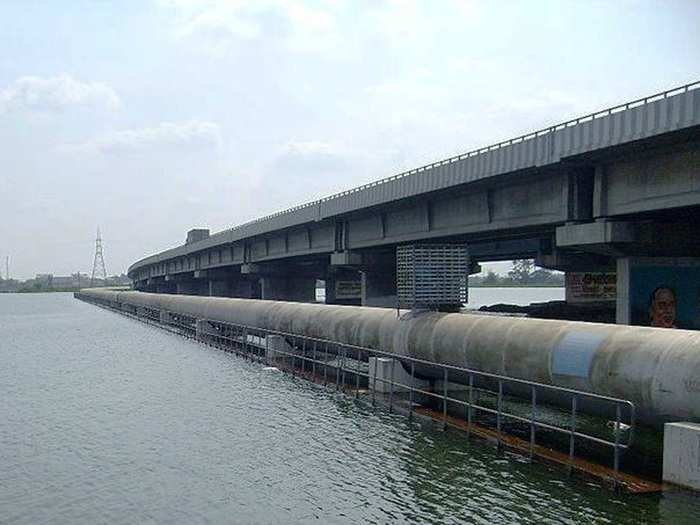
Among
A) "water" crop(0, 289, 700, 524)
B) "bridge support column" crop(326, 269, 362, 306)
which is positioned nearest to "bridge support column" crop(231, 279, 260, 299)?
"bridge support column" crop(326, 269, 362, 306)

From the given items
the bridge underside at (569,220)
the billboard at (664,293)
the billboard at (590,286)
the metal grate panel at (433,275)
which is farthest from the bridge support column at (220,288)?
the metal grate panel at (433,275)

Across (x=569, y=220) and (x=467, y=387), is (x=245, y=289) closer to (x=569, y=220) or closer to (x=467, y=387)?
(x=569, y=220)

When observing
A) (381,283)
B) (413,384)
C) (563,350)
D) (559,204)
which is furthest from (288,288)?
(563,350)

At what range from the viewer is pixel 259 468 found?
17812mm

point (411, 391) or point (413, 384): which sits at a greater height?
point (411, 391)

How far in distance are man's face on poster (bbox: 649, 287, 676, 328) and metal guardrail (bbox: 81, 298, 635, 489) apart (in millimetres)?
8339

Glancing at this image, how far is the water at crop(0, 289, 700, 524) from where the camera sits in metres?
14.2

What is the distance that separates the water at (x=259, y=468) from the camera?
1420 cm

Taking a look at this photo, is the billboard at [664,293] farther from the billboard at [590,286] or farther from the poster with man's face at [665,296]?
the billboard at [590,286]

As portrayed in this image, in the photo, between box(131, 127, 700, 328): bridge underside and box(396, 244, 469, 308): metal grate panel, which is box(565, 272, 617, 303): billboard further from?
box(396, 244, 469, 308): metal grate panel

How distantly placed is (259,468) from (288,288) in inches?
2486

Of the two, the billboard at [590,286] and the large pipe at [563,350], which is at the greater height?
the billboard at [590,286]

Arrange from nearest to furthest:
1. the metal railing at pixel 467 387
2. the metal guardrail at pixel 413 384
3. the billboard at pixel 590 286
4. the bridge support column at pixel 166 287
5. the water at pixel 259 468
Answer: the water at pixel 259 468, the metal railing at pixel 467 387, the metal guardrail at pixel 413 384, the billboard at pixel 590 286, the bridge support column at pixel 166 287

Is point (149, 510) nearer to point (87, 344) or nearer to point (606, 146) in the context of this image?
point (606, 146)
